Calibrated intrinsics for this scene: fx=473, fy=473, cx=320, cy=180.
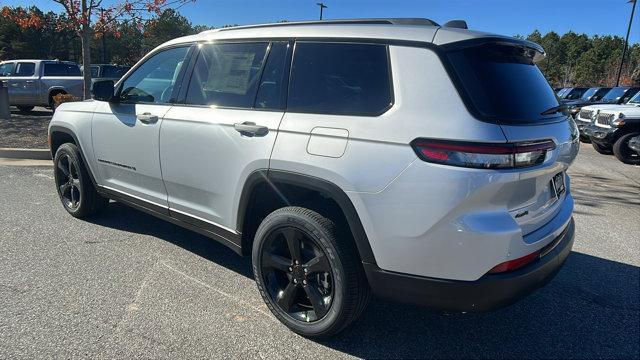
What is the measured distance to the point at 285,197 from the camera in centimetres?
300

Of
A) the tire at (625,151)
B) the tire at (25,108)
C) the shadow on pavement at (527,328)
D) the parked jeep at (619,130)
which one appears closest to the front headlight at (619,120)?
the parked jeep at (619,130)

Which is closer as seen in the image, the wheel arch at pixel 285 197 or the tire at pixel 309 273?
the wheel arch at pixel 285 197

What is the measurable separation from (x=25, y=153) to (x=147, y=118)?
19.7 feet

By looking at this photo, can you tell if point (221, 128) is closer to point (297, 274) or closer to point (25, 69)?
point (297, 274)

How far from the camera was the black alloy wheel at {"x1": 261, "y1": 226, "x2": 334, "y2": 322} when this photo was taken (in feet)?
9.20

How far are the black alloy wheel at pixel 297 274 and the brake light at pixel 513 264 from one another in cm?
89

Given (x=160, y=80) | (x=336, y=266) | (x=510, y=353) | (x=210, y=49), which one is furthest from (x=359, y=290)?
(x=160, y=80)

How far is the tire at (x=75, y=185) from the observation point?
4.74 meters

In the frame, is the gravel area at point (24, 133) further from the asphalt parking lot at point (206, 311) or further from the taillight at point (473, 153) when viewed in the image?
the taillight at point (473, 153)

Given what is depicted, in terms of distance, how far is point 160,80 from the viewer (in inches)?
158

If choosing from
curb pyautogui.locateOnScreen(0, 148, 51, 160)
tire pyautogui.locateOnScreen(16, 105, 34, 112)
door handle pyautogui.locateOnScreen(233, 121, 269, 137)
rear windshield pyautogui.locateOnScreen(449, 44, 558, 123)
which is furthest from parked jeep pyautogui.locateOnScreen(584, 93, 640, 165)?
tire pyautogui.locateOnScreen(16, 105, 34, 112)

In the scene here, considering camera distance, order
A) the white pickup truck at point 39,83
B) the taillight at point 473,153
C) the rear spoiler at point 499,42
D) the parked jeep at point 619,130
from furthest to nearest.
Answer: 1. the white pickup truck at point 39,83
2. the parked jeep at point 619,130
3. the rear spoiler at point 499,42
4. the taillight at point 473,153

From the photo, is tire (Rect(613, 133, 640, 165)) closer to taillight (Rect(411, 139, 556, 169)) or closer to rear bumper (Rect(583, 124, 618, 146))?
rear bumper (Rect(583, 124, 618, 146))

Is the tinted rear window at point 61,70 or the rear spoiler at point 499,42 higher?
the rear spoiler at point 499,42
